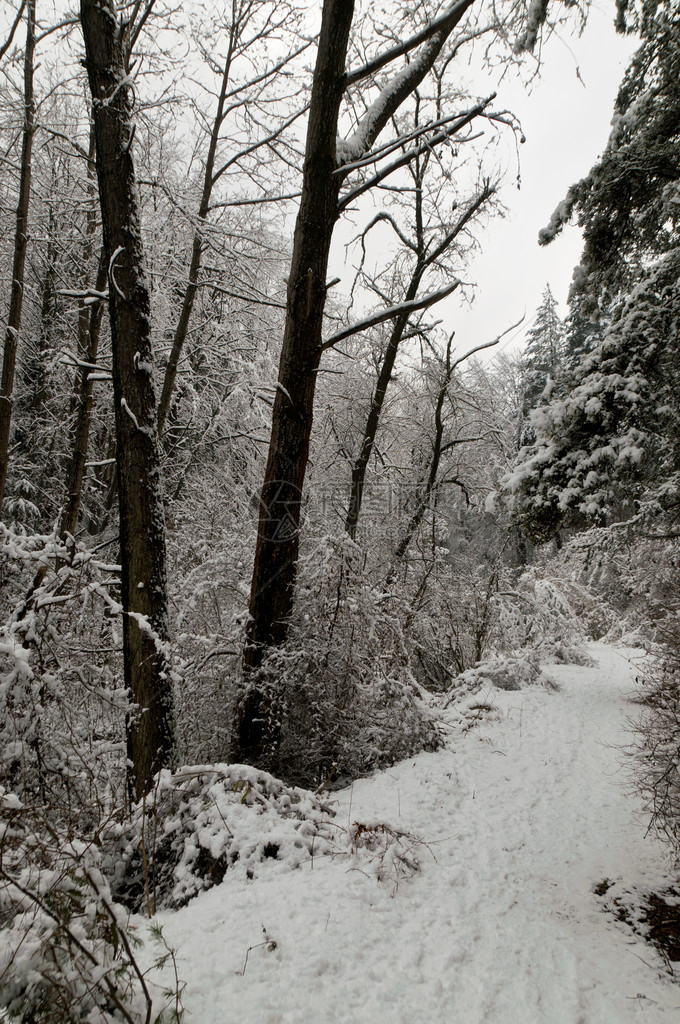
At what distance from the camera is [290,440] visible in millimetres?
4199

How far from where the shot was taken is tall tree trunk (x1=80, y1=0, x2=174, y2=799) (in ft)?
12.4

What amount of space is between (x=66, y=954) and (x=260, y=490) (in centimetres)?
457

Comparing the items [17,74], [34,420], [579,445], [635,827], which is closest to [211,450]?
[34,420]

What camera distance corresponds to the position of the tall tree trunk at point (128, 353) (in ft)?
12.4

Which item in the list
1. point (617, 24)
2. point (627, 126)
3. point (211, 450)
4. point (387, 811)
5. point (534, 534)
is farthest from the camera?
point (211, 450)

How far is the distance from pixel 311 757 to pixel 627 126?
7834 mm

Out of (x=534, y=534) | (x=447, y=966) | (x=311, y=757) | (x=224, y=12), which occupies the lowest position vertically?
(x=311, y=757)

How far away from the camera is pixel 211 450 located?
433 inches

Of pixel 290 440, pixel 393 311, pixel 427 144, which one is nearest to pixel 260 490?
pixel 290 440

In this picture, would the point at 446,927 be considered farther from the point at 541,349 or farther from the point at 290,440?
the point at 541,349

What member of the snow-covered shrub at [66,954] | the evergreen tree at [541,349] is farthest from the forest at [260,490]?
the evergreen tree at [541,349]

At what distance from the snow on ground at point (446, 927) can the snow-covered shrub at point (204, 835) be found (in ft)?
0.40

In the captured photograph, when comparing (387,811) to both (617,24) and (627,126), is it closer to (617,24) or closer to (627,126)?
(617,24)

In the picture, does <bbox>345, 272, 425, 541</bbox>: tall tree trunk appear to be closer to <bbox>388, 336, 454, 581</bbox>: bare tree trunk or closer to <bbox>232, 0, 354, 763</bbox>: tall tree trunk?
<bbox>388, 336, 454, 581</bbox>: bare tree trunk
